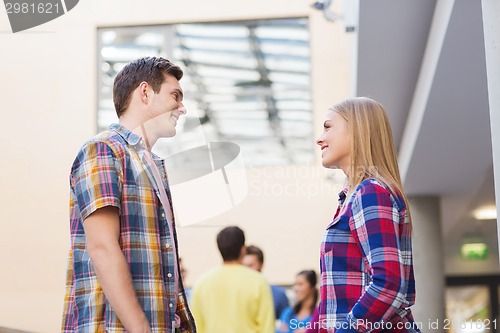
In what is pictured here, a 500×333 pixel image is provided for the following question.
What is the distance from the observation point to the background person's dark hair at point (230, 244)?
5.02 metres

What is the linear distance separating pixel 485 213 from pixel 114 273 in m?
11.6

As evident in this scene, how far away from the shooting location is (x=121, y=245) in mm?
2646

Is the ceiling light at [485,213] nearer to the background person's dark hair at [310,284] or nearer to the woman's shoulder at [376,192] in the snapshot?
the background person's dark hair at [310,284]

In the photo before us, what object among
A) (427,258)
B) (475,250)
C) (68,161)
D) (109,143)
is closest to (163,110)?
(109,143)

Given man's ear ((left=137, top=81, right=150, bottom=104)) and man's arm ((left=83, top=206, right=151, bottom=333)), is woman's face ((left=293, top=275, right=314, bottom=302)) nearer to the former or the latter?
man's ear ((left=137, top=81, right=150, bottom=104))

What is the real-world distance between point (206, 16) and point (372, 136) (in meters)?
8.84

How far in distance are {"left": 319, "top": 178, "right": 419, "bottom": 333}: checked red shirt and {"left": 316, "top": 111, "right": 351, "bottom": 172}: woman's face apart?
6.5 inches

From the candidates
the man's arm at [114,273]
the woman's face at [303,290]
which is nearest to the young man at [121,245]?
the man's arm at [114,273]

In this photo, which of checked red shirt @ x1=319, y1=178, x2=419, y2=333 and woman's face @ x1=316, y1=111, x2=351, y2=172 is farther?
woman's face @ x1=316, y1=111, x2=351, y2=172

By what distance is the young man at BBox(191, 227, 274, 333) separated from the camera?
490cm

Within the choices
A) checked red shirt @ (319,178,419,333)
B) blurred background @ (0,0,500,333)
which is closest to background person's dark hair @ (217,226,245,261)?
checked red shirt @ (319,178,419,333)

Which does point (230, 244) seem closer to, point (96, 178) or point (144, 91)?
point (144, 91)

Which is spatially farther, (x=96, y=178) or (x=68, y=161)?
(x=68, y=161)

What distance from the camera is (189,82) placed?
11500 millimetres
